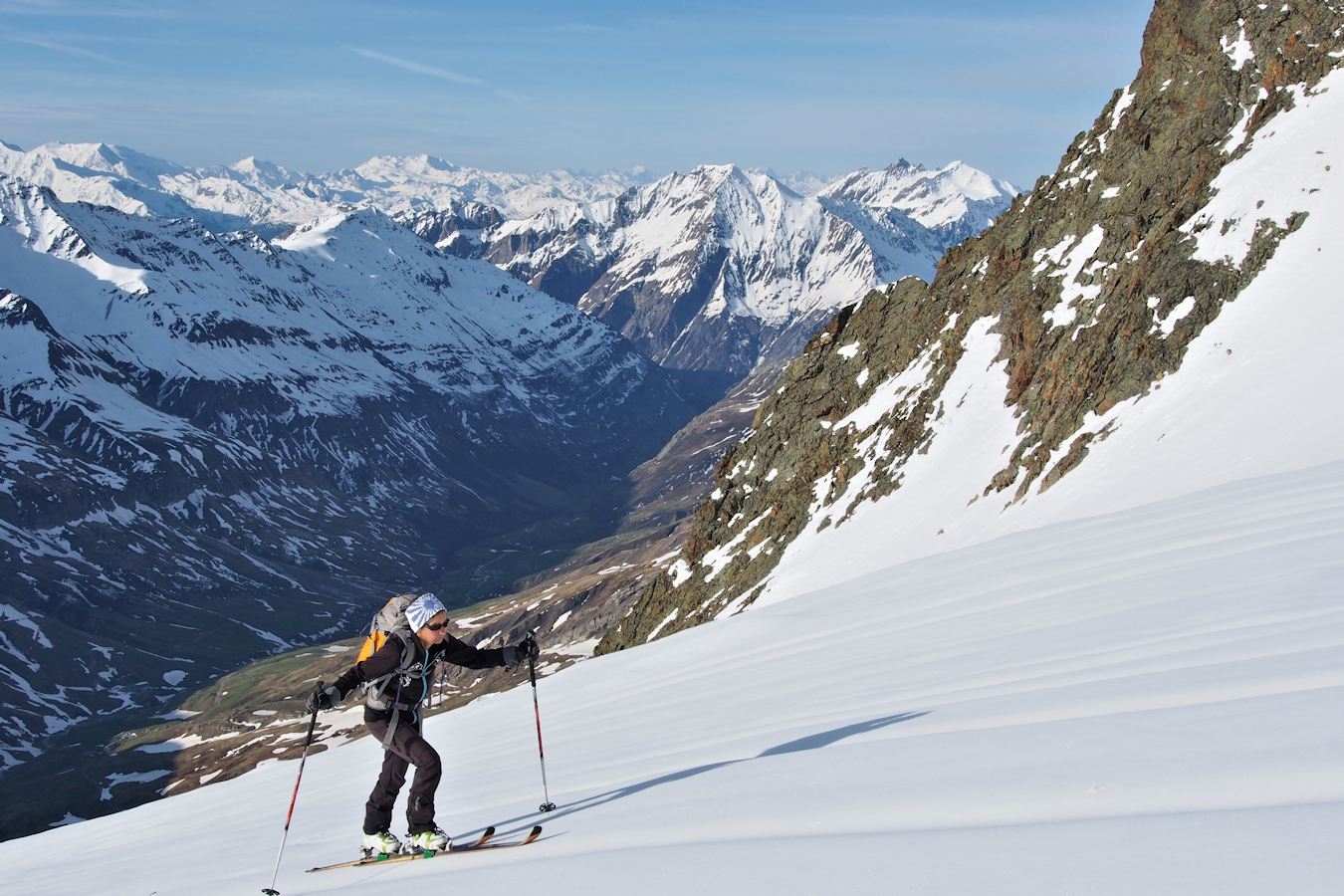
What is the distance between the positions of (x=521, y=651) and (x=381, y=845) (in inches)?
98.2

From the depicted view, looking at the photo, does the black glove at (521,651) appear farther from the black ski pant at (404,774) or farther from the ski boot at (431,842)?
the ski boot at (431,842)

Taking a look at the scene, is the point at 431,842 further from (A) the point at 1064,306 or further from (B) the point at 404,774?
(A) the point at 1064,306

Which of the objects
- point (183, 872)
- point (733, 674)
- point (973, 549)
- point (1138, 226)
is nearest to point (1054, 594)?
point (733, 674)

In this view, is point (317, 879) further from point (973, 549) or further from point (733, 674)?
point (973, 549)

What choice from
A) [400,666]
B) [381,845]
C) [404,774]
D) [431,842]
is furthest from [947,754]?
[381,845]

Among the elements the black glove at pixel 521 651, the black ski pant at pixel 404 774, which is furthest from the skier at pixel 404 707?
the black glove at pixel 521 651

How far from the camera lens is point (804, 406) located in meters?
74.8

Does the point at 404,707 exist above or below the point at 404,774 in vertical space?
above

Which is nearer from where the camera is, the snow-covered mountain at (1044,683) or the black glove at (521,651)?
the snow-covered mountain at (1044,683)

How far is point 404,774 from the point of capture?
39.5 feet

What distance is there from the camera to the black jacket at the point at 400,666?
11516mm

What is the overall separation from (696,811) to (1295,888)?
5.51 metres

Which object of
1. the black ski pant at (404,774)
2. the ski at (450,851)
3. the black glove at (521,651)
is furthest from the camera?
the black glove at (521,651)

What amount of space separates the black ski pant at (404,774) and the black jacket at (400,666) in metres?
0.24
